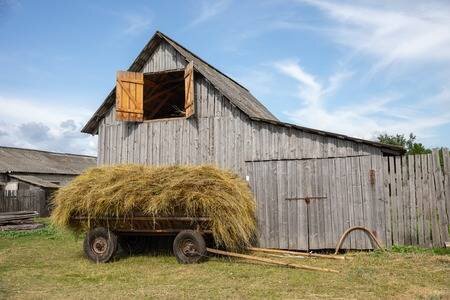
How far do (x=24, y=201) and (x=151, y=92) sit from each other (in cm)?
1700

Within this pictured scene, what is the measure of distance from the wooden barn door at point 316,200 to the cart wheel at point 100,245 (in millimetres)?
3883

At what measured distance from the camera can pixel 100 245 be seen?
1051 centimetres

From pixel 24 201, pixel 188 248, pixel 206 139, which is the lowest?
pixel 188 248

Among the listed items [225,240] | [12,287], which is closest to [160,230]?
[225,240]

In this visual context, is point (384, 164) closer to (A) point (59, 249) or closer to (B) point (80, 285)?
(B) point (80, 285)

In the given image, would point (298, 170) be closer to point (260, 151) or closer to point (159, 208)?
point (260, 151)

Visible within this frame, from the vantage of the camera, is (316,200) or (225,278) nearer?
(225,278)

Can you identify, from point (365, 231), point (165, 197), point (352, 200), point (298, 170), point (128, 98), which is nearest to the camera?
point (165, 197)

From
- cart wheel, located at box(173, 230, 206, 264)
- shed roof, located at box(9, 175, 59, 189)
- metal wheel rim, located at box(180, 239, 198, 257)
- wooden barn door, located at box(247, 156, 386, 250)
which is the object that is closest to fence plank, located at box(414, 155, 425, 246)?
wooden barn door, located at box(247, 156, 386, 250)

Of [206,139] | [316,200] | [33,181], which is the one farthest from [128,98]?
[33,181]

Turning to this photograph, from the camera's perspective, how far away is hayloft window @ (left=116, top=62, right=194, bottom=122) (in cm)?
1282

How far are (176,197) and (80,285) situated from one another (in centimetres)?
275

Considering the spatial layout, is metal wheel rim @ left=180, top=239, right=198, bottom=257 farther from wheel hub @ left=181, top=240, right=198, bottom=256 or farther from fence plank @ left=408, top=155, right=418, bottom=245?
fence plank @ left=408, top=155, right=418, bottom=245

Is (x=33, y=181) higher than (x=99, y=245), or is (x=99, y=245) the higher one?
(x=33, y=181)
